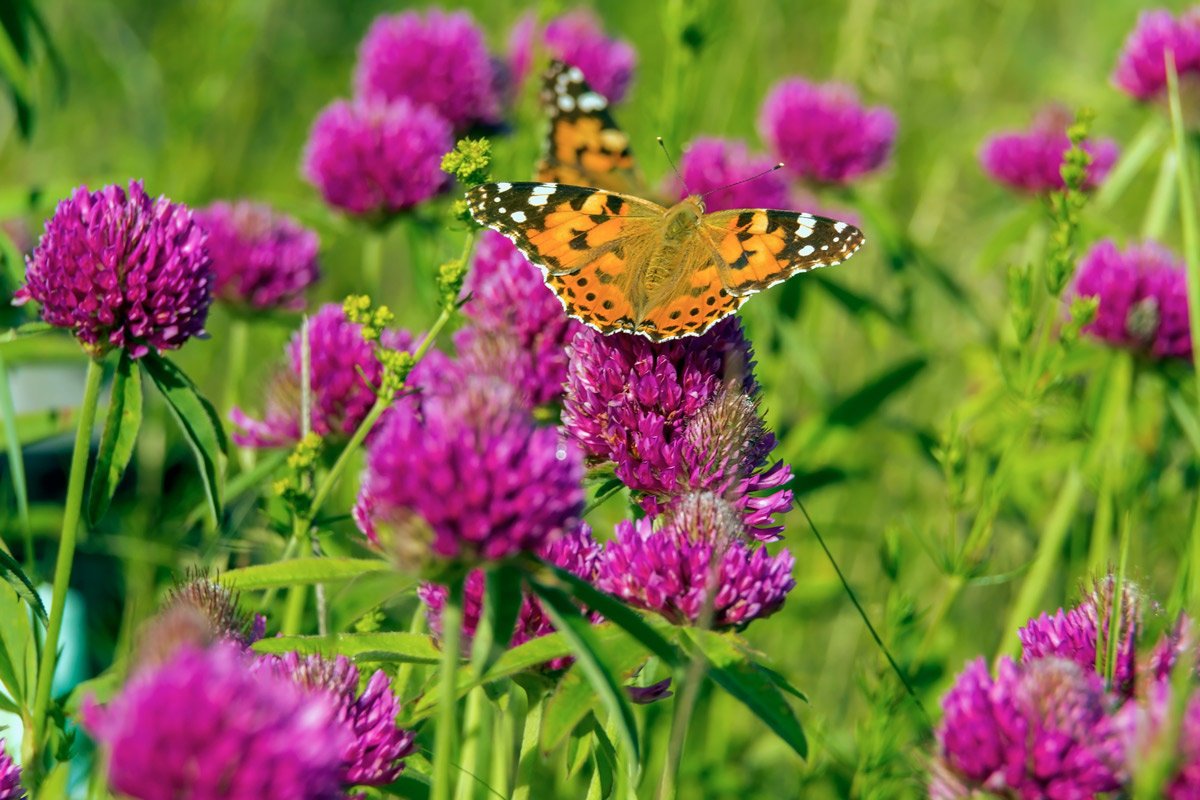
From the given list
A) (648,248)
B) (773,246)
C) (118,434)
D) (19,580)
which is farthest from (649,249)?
(19,580)

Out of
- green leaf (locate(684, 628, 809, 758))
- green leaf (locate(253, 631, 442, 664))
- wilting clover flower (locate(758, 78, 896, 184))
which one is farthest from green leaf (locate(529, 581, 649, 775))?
wilting clover flower (locate(758, 78, 896, 184))

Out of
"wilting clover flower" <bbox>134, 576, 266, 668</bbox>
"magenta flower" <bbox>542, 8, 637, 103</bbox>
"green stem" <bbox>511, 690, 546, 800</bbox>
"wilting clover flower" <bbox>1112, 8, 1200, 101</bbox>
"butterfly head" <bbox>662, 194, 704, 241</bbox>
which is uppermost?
"magenta flower" <bbox>542, 8, 637, 103</bbox>

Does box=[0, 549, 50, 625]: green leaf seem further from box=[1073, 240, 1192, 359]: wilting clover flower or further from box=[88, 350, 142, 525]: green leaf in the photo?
box=[1073, 240, 1192, 359]: wilting clover flower

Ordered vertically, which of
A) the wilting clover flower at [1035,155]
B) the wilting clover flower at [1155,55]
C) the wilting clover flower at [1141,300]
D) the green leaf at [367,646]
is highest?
the wilting clover flower at [1155,55]

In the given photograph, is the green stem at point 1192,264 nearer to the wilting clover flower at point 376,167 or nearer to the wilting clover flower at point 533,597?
the wilting clover flower at point 533,597

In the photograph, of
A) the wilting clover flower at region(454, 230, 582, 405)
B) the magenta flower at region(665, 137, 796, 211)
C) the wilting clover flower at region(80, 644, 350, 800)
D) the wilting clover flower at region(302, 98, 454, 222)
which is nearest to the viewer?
the wilting clover flower at region(80, 644, 350, 800)

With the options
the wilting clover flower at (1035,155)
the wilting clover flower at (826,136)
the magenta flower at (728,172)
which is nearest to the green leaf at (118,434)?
the magenta flower at (728,172)

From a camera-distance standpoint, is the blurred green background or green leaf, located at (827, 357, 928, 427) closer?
the blurred green background
